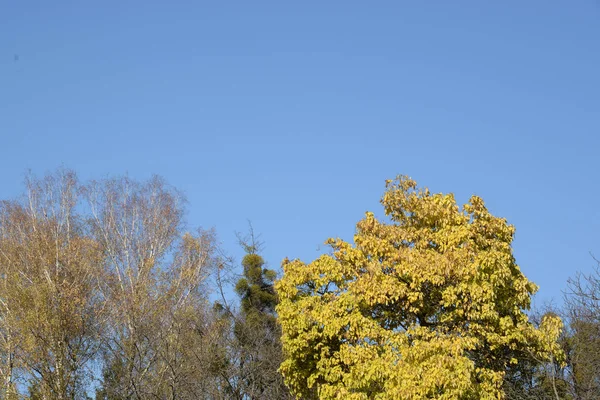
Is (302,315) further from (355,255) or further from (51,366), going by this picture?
(51,366)

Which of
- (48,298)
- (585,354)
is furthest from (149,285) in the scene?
(585,354)

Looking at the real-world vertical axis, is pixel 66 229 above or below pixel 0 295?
above

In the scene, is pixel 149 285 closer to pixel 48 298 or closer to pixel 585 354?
pixel 48 298

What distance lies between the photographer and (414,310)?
61.4 feet

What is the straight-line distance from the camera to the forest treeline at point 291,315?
59.9ft

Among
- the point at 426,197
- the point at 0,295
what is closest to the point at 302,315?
the point at 426,197

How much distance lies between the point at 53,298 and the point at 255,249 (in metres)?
7.76

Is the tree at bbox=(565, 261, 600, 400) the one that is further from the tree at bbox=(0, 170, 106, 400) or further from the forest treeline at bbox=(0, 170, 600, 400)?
the tree at bbox=(0, 170, 106, 400)

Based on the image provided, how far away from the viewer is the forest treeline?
1825 centimetres

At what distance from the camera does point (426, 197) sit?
1986 cm

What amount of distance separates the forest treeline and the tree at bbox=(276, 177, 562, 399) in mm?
41

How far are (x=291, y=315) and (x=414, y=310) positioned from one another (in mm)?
2972

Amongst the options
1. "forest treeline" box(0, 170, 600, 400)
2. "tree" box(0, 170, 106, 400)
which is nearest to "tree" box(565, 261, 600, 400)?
"forest treeline" box(0, 170, 600, 400)

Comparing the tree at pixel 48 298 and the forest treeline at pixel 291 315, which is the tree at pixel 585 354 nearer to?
the forest treeline at pixel 291 315
